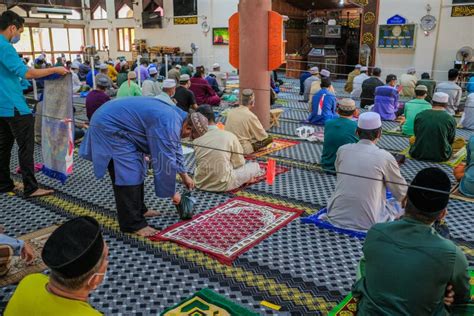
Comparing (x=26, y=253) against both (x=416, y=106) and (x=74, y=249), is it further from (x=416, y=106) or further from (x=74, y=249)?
(x=416, y=106)

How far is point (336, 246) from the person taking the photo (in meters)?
2.83

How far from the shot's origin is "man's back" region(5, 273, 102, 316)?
3.78ft

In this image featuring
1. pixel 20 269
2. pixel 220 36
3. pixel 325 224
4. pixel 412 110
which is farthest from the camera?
pixel 220 36

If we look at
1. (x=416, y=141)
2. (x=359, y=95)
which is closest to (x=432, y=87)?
(x=359, y=95)

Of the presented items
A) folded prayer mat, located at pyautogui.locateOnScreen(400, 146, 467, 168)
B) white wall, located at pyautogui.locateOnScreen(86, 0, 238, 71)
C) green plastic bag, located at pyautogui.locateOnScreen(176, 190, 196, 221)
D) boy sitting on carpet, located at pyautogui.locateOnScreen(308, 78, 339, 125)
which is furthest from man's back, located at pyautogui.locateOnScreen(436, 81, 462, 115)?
white wall, located at pyautogui.locateOnScreen(86, 0, 238, 71)

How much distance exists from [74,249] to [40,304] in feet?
0.50

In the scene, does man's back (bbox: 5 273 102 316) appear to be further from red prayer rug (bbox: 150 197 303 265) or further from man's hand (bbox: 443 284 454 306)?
red prayer rug (bbox: 150 197 303 265)

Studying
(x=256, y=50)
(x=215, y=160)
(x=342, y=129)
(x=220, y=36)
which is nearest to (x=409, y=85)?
(x=256, y=50)

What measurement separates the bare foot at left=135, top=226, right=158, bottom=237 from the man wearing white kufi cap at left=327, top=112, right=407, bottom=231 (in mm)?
1191

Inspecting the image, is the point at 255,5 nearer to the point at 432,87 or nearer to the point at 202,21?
the point at 432,87

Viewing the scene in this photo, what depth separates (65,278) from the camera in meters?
1.18

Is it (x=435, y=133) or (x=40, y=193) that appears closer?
(x=40, y=193)

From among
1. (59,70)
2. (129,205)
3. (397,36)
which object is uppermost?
(397,36)

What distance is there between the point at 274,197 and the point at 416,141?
1.85 m
